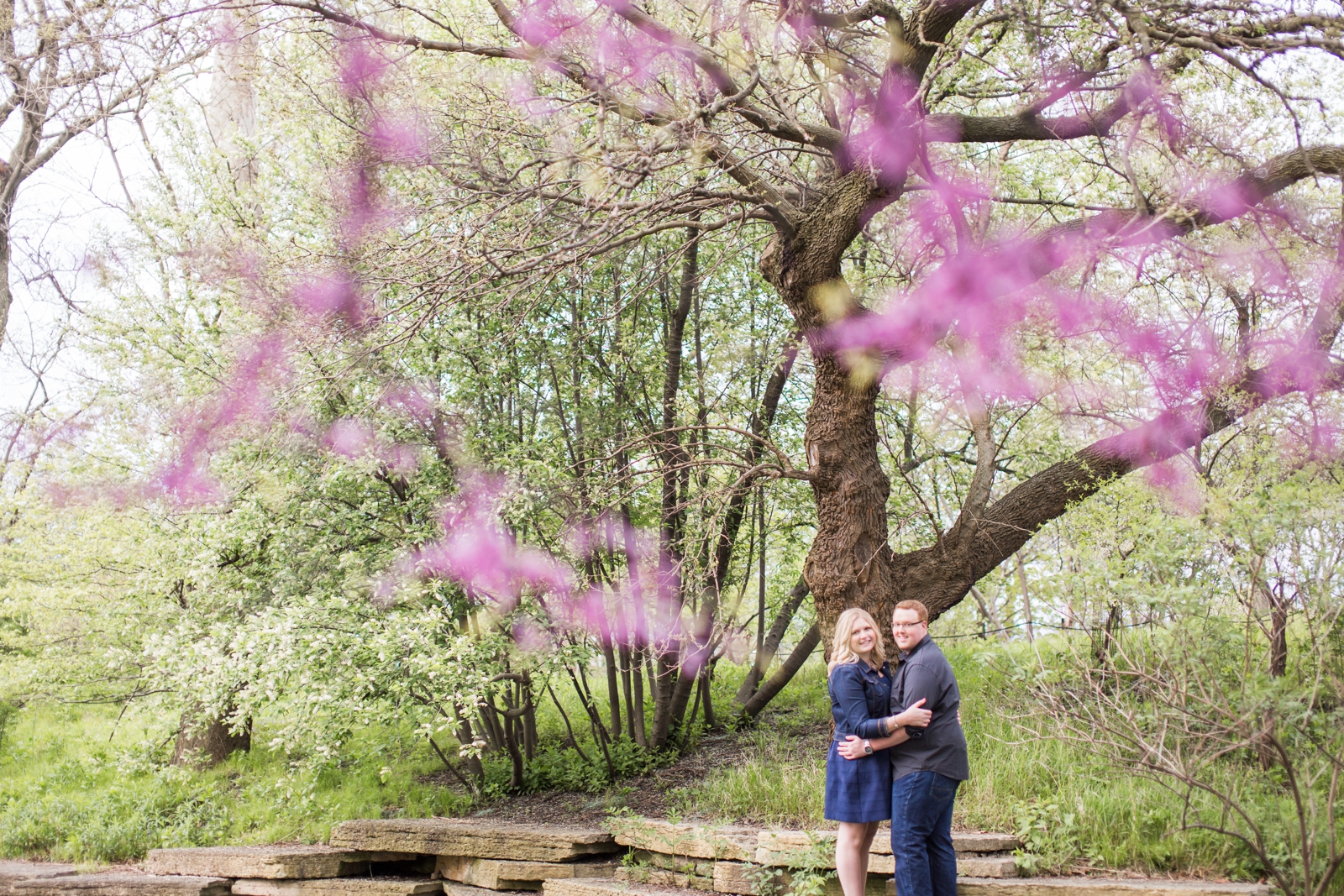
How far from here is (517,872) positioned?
6.85 metres

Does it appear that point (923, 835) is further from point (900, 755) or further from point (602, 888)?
point (602, 888)

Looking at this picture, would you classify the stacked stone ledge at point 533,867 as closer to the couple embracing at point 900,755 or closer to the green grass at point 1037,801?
the green grass at point 1037,801

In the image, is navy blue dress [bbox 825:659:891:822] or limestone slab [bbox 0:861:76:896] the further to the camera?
Result: limestone slab [bbox 0:861:76:896]

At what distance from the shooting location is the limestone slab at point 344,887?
23.4 feet

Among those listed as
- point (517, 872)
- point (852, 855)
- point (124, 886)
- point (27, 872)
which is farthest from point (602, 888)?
point (27, 872)

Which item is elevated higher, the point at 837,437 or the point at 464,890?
the point at 837,437

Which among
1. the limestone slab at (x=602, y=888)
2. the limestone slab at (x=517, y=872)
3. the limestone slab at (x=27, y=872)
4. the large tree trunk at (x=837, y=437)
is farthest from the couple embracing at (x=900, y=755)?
the limestone slab at (x=27, y=872)

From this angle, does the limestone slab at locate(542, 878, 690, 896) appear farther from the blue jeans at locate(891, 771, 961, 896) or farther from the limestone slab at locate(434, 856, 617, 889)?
the blue jeans at locate(891, 771, 961, 896)

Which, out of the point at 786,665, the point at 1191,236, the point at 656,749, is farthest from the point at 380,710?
the point at 1191,236

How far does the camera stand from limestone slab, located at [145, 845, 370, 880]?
727cm

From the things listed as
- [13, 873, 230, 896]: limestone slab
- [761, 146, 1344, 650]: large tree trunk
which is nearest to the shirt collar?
[761, 146, 1344, 650]: large tree trunk

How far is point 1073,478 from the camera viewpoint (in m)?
7.28

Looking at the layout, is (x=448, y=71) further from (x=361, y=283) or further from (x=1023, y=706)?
(x=1023, y=706)

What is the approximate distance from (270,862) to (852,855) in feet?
15.0
